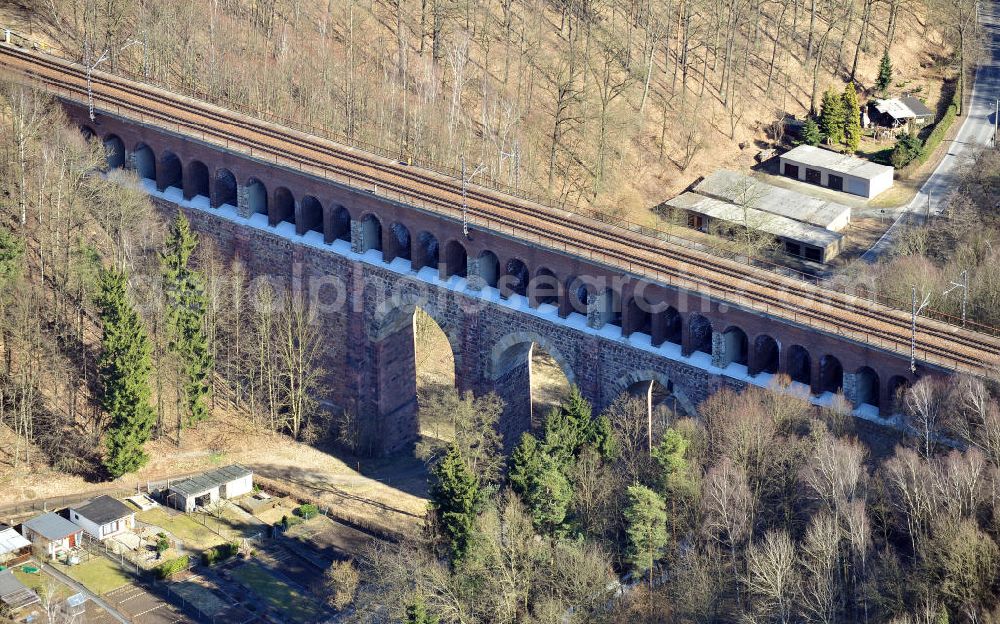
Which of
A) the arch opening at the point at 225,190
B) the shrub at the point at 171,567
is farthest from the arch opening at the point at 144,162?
the shrub at the point at 171,567

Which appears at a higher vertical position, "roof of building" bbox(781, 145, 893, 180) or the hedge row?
the hedge row

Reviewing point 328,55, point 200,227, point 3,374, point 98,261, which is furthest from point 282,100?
point 3,374

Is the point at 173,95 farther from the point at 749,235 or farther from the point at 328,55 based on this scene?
the point at 749,235

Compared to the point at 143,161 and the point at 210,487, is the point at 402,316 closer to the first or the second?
the point at 210,487

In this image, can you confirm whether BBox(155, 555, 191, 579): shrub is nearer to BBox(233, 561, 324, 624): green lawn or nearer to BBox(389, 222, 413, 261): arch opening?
BBox(233, 561, 324, 624): green lawn

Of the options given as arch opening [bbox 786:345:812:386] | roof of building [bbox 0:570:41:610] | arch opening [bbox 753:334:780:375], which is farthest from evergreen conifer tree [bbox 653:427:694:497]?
roof of building [bbox 0:570:41:610]

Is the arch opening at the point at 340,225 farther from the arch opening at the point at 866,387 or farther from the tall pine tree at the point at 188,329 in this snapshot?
the arch opening at the point at 866,387
